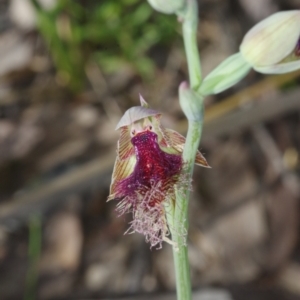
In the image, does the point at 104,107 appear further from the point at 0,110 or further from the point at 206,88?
the point at 206,88

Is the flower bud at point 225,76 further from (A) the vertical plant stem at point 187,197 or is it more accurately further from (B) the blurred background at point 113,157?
(B) the blurred background at point 113,157

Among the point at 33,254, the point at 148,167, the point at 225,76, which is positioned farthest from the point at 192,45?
the point at 33,254

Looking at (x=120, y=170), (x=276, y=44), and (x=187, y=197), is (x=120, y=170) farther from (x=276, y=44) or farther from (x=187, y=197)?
(x=276, y=44)

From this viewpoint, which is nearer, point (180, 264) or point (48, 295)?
point (180, 264)

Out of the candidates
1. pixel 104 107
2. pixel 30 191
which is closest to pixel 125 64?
pixel 104 107

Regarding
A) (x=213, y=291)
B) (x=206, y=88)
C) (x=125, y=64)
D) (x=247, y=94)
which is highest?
(x=125, y=64)

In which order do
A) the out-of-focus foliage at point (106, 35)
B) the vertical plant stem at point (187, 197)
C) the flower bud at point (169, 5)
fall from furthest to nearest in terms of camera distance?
the out-of-focus foliage at point (106, 35) < the flower bud at point (169, 5) < the vertical plant stem at point (187, 197)

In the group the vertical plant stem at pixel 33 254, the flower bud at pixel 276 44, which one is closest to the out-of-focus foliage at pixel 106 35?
the vertical plant stem at pixel 33 254
